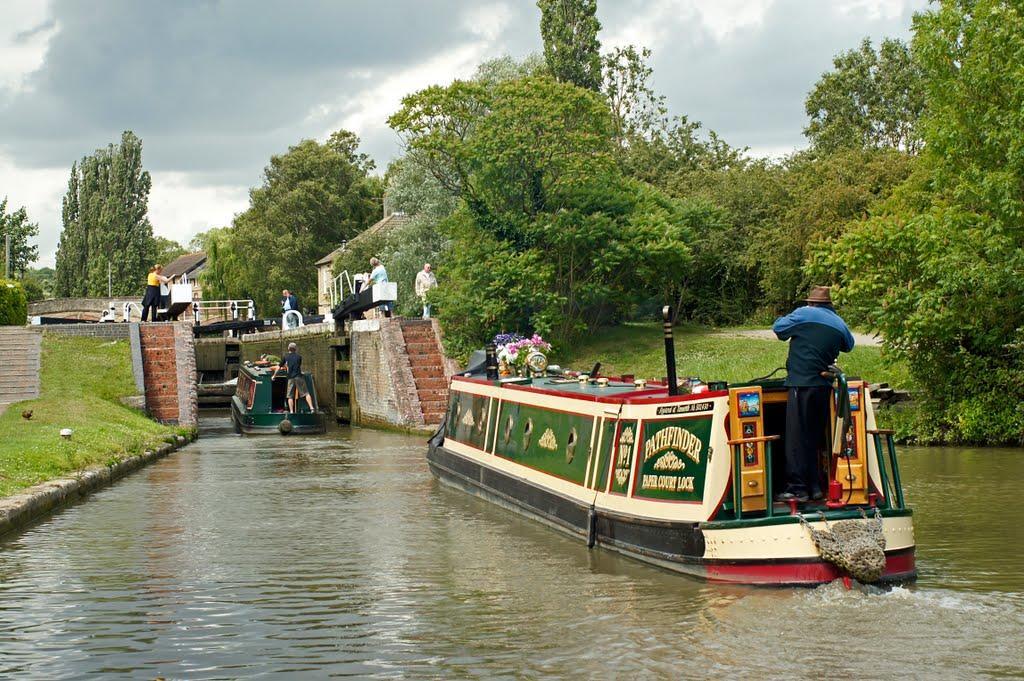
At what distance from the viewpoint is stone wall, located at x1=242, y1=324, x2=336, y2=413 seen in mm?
33144

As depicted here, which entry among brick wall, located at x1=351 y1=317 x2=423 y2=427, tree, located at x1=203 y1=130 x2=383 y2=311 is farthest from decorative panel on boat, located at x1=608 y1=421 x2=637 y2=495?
tree, located at x1=203 y1=130 x2=383 y2=311

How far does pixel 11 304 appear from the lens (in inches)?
1256

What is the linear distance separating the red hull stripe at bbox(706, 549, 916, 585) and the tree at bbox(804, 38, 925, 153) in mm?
36789

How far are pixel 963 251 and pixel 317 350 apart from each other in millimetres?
21419

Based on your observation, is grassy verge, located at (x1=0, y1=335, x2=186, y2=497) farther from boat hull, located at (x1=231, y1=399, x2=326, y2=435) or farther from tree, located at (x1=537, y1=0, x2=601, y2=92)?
tree, located at (x1=537, y1=0, x2=601, y2=92)

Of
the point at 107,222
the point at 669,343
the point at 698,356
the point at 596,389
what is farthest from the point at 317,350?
the point at 107,222

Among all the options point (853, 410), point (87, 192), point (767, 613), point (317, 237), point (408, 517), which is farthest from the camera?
point (87, 192)

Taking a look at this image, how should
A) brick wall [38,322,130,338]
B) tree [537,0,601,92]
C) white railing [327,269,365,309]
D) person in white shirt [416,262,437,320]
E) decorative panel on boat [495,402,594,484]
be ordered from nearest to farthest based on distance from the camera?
decorative panel on boat [495,402,594,484] < brick wall [38,322,130,338] < person in white shirt [416,262,437,320] < white railing [327,269,365,309] < tree [537,0,601,92]

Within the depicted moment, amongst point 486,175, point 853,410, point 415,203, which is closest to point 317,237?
point 415,203

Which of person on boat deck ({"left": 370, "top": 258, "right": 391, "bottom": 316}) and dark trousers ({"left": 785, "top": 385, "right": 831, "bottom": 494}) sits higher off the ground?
person on boat deck ({"left": 370, "top": 258, "right": 391, "bottom": 316})

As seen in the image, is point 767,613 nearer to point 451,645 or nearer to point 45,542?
point 451,645

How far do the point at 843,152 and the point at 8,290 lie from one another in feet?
78.0

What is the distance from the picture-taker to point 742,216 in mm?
34750

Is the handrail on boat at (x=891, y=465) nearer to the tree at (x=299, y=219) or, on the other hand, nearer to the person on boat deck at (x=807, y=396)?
the person on boat deck at (x=807, y=396)
